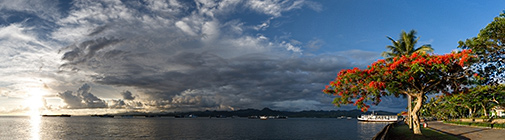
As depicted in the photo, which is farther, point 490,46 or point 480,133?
point 480,133

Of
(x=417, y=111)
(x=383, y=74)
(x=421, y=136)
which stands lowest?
(x=421, y=136)

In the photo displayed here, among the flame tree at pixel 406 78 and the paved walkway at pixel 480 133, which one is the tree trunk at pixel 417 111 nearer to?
the flame tree at pixel 406 78

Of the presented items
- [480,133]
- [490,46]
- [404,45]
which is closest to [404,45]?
[404,45]

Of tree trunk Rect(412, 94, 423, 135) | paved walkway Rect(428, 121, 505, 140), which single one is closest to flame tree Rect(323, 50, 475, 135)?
tree trunk Rect(412, 94, 423, 135)

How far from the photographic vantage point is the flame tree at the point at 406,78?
22.8 m

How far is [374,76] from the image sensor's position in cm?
2505

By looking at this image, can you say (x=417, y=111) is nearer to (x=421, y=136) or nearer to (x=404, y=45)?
(x=421, y=136)

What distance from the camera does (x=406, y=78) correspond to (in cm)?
2470

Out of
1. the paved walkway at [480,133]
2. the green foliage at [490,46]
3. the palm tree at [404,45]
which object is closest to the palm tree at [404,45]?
the palm tree at [404,45]

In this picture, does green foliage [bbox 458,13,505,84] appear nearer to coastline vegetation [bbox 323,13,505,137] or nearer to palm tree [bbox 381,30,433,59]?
coastline vegetation [bbox 323,13,505,137]

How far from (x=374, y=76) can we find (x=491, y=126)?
3079 centimetres

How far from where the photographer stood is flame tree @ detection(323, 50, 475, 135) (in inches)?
899

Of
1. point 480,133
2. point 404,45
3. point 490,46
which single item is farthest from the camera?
point 404,45

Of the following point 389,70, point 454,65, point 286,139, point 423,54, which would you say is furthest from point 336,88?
point 286,139
